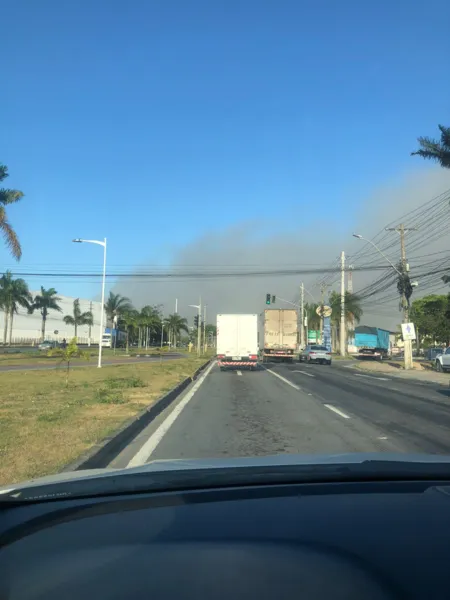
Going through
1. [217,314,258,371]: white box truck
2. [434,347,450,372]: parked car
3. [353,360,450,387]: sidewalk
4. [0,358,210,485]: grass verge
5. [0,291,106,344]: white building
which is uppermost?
[0,291,106,344]: white building

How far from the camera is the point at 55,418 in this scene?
10023 mm

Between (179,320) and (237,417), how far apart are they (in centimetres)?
8172

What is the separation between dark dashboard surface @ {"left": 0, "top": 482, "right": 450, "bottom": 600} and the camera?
73.9 inches

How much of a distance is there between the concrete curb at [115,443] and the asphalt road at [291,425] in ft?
0.56

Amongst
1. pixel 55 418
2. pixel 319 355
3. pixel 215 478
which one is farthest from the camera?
pixel 319 355

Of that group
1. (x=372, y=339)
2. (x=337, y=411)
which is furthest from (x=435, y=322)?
(x=337, y=411)

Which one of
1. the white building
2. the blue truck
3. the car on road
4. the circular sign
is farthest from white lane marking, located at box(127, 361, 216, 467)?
the white building

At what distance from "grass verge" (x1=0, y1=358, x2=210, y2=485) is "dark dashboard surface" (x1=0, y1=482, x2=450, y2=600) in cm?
365

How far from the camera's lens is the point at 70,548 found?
7.09ft

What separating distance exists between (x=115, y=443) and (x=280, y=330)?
3401 cm

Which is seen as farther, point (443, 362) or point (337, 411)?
point (443, 362)

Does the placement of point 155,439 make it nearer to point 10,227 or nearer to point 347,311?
point 10,227

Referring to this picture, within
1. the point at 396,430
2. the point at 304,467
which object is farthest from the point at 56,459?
the point at 396,430

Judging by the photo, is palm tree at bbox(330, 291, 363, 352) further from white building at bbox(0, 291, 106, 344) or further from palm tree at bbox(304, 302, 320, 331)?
white building at bbox(0, 291, 106, 344)
